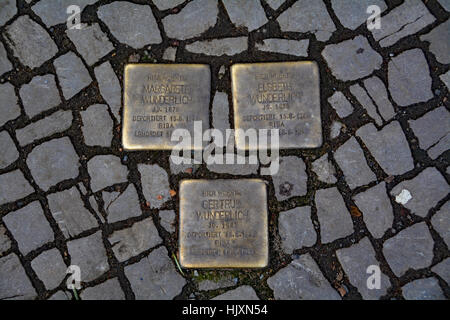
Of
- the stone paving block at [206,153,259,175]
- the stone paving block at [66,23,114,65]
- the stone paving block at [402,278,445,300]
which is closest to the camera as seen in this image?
the stone paving block at [402,278,445,300]

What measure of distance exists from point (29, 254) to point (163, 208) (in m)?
1.05

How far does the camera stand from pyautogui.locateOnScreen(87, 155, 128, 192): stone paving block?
9.09ft

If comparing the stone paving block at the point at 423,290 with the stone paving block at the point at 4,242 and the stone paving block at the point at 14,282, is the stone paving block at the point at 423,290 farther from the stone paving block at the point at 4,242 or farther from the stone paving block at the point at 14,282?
the stone paving block at the point at 4,242

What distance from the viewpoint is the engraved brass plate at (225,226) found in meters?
2.67

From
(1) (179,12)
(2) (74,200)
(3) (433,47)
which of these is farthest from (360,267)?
(1) (179,12)

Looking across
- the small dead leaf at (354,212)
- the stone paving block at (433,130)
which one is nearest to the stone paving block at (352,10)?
the stone paving block at (433,130)

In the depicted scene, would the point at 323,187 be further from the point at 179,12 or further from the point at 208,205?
the point at 179,12

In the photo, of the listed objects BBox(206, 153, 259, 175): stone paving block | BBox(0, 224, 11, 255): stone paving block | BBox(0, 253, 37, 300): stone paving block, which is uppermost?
BBox(206, 153, 259, 175): stone paving block

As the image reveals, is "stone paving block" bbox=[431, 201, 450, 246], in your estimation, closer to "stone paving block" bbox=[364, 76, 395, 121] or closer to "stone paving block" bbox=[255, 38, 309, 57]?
"stone paving block" bbox=[364, 76, 395, 121]

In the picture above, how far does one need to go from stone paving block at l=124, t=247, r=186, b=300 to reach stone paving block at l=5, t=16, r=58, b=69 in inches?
67.9

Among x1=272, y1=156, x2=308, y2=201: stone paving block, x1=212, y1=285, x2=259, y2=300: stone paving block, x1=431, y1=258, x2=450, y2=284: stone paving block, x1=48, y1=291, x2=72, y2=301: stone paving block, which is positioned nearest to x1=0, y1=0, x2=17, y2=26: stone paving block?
x1=48, y1=291, x2=72, y2=301: stone paving block

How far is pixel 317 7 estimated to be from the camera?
282 cm

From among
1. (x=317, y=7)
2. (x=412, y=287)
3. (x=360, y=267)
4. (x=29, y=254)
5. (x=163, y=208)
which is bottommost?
(x=412, y=287)

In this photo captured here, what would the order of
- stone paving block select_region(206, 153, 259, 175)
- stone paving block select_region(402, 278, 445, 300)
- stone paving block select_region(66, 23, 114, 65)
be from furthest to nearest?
stone paving block select_region(66, 23, 114, 65)
stone paving block select_region(206, 153, 259, 175)
stone paving block select_region(402, 278, 445, 300)
